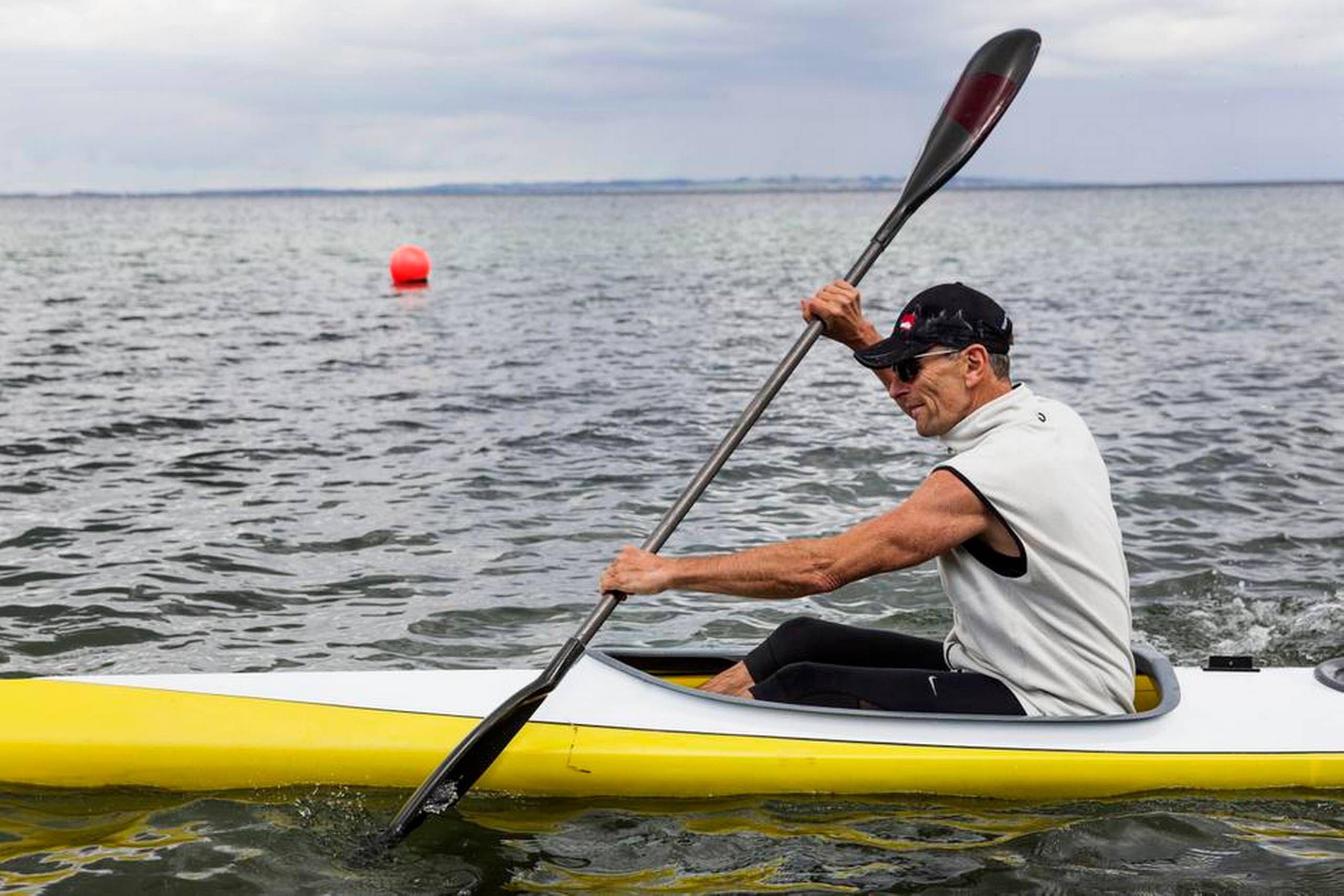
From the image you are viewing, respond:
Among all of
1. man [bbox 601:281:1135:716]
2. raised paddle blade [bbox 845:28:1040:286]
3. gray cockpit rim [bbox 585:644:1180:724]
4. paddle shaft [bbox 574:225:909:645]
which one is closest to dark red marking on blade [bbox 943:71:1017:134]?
raised paddle blade [bbox 845:28:1040:286]

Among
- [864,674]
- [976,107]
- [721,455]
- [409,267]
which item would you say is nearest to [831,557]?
[864,674]

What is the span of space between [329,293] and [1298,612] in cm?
2486

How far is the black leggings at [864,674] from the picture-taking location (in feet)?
14.8

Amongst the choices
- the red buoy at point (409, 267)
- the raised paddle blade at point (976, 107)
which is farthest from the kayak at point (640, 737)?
the red buoy at point (409, 267)

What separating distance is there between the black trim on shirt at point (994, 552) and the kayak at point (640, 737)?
536 millimetres

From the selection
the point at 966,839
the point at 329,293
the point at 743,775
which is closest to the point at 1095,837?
the point at 966,839

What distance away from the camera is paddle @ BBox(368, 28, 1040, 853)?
15.2 ft

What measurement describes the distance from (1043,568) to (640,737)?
55.1 inches

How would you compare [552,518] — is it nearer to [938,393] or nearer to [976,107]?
[976,107]

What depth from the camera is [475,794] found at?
16.1ft

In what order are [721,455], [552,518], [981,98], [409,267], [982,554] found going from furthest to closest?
[409,267]
[552,518]
[981,98]
[721,455]
[982,554]

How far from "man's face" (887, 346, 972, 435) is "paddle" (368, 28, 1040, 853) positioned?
614 mm

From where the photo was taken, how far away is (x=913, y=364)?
4336mm

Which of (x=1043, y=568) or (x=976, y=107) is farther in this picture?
(x=976, y=107)
